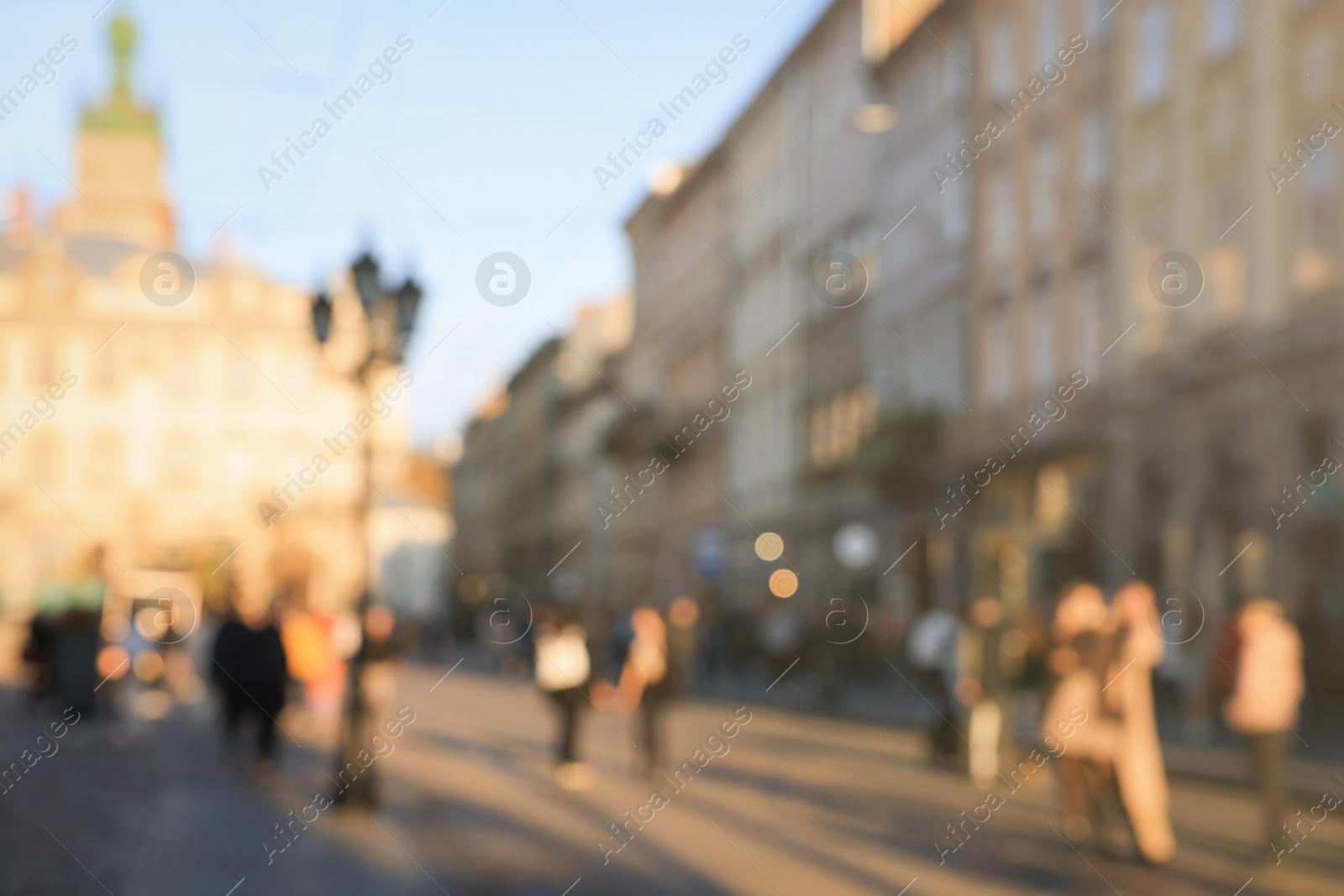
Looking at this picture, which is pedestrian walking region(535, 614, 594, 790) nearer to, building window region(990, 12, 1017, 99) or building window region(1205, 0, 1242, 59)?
building window region(1205, 0, 1242, 59)

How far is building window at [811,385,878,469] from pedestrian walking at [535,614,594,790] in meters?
22.4

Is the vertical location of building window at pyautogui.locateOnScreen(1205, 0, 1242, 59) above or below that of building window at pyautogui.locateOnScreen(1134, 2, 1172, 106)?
above

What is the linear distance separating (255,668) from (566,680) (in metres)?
2.97

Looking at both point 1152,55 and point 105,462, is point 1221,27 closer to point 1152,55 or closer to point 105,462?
point 1152,55

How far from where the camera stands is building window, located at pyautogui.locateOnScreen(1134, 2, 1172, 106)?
95.3 feet

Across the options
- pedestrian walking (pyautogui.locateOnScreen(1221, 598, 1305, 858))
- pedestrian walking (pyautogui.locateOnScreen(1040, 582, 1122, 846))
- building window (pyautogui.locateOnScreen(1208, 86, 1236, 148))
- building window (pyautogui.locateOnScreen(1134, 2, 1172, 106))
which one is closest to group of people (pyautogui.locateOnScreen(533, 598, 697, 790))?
pedestrian walking (pyautogui.locateOnScreen(1040, 582, 1122, 846))

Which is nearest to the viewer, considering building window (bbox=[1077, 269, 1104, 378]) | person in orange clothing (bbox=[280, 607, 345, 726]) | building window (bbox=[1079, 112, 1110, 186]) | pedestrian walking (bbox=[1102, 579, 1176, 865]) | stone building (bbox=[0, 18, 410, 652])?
pedestrian walking (bbox=[1102, 579, 1176, 865])

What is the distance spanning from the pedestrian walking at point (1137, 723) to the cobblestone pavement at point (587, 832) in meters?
0.23

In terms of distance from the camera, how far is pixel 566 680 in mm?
18219

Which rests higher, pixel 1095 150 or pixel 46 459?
pixel 1095 150

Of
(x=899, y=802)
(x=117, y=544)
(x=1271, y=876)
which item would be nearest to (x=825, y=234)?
(x=899, y=802)

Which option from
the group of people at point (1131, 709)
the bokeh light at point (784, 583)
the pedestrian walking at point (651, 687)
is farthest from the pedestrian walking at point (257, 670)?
the bokeh light at point (784, 583)

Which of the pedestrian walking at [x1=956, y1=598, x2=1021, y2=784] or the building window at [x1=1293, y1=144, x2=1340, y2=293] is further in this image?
the building window at [x1=1293, y1=144, x2=1340, y2=293]

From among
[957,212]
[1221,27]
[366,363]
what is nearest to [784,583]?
[957,212]
